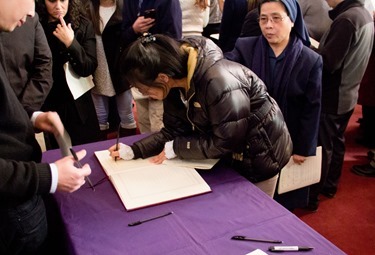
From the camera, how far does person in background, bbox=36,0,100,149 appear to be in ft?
6.81

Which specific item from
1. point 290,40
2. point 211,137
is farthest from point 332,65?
point 211,137

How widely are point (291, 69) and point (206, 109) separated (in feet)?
2.01

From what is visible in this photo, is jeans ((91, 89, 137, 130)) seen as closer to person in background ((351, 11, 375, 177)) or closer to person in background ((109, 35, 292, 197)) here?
person in background ((109, 35, 292, 197))

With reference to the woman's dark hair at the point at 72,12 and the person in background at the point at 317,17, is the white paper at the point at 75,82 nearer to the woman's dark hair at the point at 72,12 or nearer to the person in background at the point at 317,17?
the woman's dark hair at the point at 72,12

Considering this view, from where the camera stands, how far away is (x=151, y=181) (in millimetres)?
1362

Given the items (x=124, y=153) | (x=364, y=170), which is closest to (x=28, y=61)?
(x=124, y=153)

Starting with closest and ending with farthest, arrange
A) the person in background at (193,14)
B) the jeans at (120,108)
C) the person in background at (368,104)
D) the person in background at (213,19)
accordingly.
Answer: the person in background at (193,14)
the jeans at (120,108)
the person in background at (368,104)
the person in background at (213,19)

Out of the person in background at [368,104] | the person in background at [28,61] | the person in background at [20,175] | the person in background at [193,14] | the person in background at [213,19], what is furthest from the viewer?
the person in background at [213,19]

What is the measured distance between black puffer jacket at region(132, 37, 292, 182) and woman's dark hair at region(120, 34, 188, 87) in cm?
7

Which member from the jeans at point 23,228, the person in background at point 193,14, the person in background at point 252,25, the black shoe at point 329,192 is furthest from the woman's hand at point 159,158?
the black shoe at point 329,192

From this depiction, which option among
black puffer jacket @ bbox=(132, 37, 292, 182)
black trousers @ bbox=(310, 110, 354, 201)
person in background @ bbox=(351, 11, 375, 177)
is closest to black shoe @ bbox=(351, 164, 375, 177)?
person in background @ bbox=(351, 11, 375, 177)

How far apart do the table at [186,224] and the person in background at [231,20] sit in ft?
4.65

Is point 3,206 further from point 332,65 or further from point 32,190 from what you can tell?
point 332,65

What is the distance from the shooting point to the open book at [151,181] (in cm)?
128
